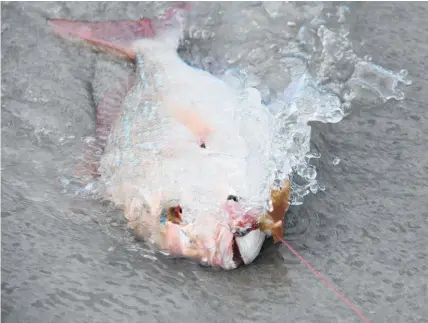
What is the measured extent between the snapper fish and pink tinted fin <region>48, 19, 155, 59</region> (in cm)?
9

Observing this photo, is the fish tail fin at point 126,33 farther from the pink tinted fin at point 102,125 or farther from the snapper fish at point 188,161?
the pink tinted fin at point 102,125

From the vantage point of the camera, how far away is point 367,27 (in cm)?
425

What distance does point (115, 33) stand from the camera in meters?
4.18

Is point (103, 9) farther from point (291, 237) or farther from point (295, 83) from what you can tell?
point (291, 237)

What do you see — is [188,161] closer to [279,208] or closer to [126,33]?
[279,208]

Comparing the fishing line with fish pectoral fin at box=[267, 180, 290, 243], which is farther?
fish pectoral fin at box=[267, 180, 290, 243]

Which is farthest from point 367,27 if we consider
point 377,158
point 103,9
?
point 103,9

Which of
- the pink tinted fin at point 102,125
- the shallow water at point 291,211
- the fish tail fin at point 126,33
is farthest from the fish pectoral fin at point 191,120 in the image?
the fish tail fin at point 126,33

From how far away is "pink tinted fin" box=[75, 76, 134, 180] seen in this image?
3570 mm

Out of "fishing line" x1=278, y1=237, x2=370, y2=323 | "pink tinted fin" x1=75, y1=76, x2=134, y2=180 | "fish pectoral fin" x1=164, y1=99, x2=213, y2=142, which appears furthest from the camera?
"pink tinted fin" x1=75, y1=76, x2=134, y2=180

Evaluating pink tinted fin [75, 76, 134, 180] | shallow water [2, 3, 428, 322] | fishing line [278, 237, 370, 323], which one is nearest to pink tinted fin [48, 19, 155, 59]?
shallow water [2, 3, 428, 322]

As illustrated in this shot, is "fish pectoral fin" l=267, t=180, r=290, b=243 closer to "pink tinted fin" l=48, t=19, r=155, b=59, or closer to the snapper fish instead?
the snapper fish

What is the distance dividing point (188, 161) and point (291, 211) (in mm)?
608

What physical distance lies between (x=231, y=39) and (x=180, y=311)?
7.07 ft
